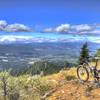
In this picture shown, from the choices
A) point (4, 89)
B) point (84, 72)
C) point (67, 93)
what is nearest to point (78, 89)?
point (67, 93)

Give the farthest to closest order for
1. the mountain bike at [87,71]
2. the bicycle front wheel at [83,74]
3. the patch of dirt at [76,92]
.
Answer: the bicycle front wheel at [83,74], the mountain bike at [87,71], the patch of dirt at [76,92]

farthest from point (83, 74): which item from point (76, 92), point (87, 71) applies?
point (76, 92)

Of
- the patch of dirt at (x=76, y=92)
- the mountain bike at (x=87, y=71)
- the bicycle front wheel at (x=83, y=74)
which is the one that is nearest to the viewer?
the patch of dirt at (x=76, y=92)

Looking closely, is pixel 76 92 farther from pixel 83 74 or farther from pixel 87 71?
pixel 83 74

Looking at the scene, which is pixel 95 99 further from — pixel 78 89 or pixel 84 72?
pixel 84 72

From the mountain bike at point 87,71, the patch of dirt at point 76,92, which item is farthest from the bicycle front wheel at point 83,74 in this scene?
the patch of dirt at point 76,92

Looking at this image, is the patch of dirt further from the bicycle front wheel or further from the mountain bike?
the bicycle front wheel

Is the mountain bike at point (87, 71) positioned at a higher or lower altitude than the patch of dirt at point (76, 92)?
higher

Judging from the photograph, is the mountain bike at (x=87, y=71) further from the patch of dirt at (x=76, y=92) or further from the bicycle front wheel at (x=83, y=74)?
the patch of dirt at (x=76, y=92)

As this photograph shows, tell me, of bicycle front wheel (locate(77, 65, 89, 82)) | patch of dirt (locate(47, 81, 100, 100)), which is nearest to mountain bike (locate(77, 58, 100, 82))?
bicycle front wheel (locate(77, 65, 89, 82))

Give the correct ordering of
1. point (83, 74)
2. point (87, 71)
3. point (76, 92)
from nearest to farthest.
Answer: point (76, 92)
point (87, 71)
point (83, 74)

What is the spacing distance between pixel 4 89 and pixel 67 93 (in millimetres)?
2634

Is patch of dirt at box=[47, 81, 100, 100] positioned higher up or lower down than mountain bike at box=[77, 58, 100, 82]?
lower down

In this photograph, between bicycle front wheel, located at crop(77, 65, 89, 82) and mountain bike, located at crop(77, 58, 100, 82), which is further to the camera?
bicycle front wheel, located at crop(77, 65, 89, 82)
